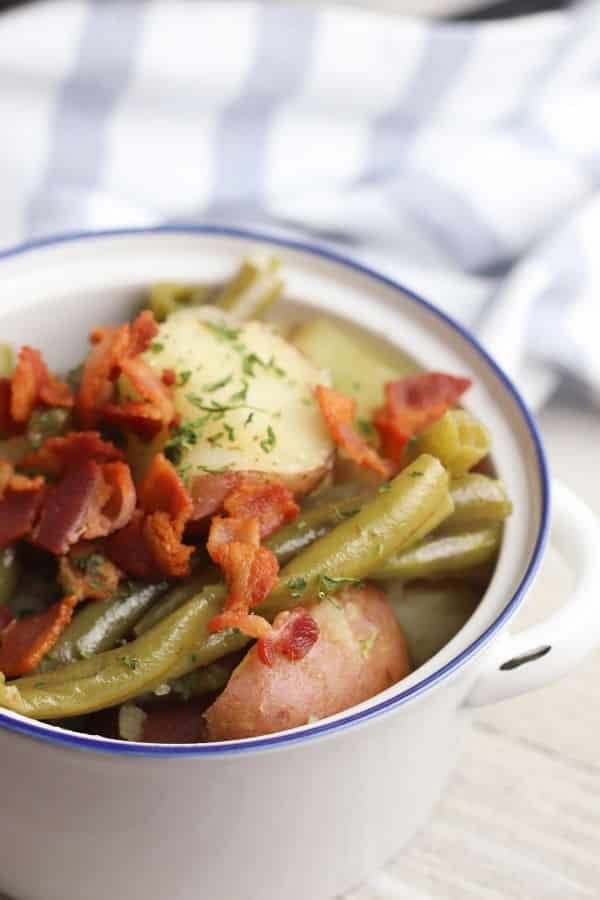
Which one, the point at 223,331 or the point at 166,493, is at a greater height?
the point at 223,331

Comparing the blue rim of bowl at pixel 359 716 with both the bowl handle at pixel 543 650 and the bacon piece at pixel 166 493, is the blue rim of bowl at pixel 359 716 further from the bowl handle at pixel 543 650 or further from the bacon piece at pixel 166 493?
the bacon piece at pixel 166 493

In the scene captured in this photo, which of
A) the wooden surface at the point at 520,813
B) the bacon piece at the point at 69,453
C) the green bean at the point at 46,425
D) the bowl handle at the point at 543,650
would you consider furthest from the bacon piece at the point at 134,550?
the wooden surface at the point at 520,813

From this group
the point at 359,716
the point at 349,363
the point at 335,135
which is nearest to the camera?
the point at 359,716

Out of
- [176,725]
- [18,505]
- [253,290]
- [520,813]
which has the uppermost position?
[253,290]

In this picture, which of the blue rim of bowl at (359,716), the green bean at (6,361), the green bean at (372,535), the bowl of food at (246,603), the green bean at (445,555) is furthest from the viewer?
the green bean at (6,361)

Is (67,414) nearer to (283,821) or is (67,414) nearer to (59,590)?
(59,590)

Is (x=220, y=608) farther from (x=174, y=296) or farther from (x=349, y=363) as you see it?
(x=174, y=296)

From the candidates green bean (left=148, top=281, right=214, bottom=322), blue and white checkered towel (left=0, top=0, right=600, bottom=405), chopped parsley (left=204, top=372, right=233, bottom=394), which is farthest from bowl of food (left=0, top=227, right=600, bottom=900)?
blue and white checkered towel (left=0, top=0, right=600, bottom=405)

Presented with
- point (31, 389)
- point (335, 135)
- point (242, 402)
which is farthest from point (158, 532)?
point (335, 135)
